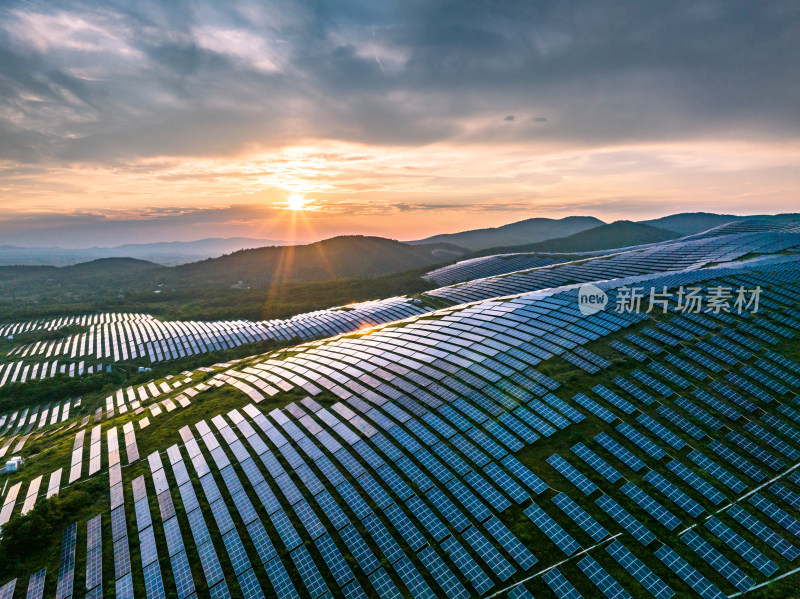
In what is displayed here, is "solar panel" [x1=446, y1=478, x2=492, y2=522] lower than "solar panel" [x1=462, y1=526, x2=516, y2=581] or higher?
higher

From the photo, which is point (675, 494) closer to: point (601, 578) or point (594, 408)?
point (594, 408)

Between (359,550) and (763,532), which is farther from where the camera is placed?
(359,550)

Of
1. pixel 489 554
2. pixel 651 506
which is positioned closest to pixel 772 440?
pixel 651 506

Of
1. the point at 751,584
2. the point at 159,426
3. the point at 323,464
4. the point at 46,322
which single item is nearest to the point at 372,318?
the point at 159,426

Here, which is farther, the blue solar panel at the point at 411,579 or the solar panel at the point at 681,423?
the solar panel at the point at 681,423

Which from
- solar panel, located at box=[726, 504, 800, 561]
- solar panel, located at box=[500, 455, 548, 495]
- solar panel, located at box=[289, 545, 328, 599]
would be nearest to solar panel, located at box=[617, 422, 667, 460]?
solar panel, located at box=[726, 504, 800, 561]

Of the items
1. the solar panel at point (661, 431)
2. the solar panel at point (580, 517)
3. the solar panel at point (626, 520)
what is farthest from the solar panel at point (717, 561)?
the solar panel at point (661, 431)

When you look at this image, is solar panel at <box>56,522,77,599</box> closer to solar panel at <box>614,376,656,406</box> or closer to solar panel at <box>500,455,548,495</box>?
solar panel at <box>500,455,548,495</box>

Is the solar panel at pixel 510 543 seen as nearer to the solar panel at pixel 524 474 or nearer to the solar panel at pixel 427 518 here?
the solar panel at pixel 427 518

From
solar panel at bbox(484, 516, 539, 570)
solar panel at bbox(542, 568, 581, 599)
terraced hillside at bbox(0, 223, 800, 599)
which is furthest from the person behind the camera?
terraced hillside at bbox(0, 223, 800, 599)
